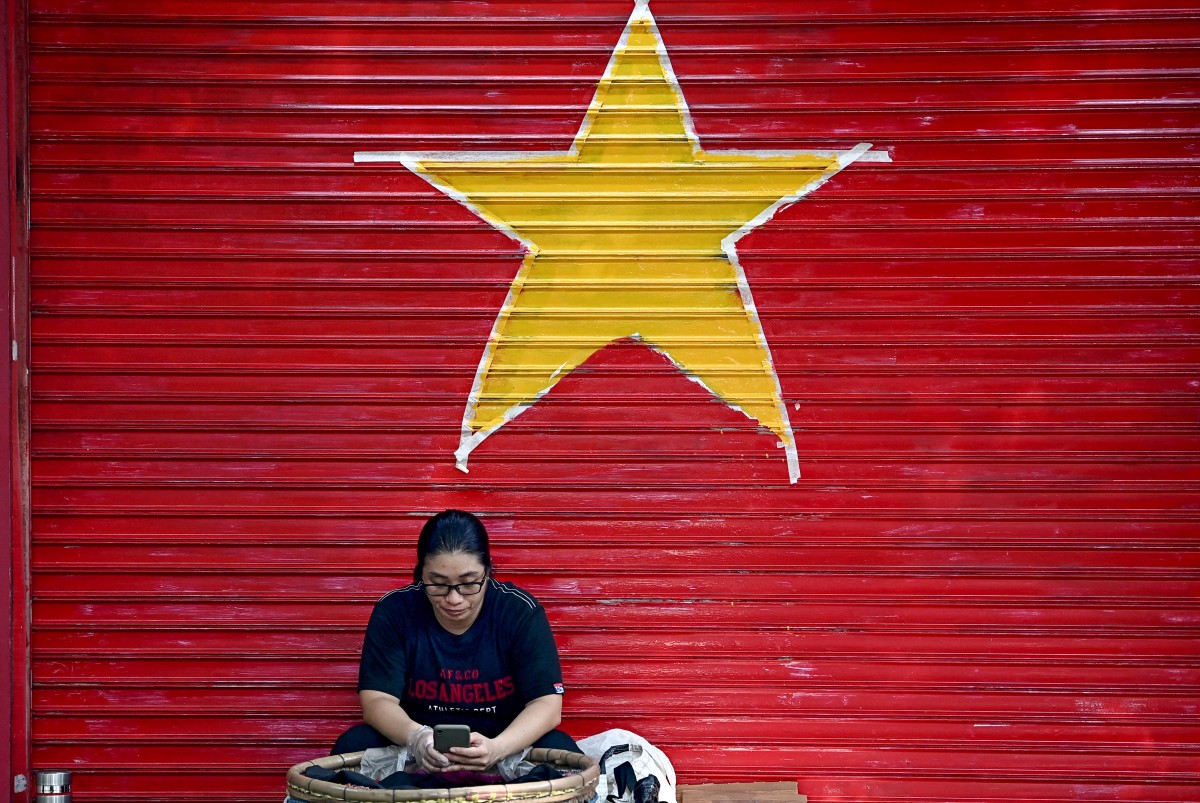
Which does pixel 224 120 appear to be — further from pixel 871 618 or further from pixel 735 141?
pixel 871 618

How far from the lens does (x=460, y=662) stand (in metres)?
3.65

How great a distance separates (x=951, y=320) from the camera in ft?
13.7

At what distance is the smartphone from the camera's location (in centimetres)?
322

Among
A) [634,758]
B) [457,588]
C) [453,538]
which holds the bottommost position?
[634,758]

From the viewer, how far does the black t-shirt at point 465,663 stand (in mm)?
3633

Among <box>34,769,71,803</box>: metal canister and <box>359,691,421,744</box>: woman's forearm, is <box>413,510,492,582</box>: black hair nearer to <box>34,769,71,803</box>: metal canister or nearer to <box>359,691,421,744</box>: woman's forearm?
<box>359,691,421,744</box>: woman's forearm

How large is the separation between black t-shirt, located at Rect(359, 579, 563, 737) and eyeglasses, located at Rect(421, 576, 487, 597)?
0.19m

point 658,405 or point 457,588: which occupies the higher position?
point 658,405

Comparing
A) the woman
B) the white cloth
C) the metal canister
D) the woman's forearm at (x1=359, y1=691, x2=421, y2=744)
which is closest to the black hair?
the woman

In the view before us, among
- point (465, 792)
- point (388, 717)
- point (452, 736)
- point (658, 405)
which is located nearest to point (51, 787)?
point (388, 717)

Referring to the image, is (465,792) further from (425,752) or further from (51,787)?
(51,787)

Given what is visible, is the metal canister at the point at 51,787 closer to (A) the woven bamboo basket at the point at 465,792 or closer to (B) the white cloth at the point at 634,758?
(A) the woven bamboo basket at the point at 465,792

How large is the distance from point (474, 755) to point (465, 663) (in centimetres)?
46

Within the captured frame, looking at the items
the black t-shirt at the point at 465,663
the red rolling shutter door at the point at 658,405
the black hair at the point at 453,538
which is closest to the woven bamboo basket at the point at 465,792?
the black t-shirt at the point at 465,663
